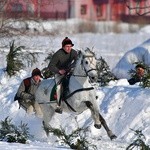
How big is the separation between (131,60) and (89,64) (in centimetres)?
982

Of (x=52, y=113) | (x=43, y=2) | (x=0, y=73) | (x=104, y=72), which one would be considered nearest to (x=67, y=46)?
(x=52, y=113)

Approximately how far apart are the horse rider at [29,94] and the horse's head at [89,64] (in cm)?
236

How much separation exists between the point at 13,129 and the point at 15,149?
109 inches

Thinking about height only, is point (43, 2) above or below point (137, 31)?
above

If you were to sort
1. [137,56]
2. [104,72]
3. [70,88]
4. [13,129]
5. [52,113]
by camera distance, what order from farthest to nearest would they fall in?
[137,56] < [104,72] < [52,113] < [70,88] < [13,129]

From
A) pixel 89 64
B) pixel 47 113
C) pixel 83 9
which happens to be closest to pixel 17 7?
pixel 47 113

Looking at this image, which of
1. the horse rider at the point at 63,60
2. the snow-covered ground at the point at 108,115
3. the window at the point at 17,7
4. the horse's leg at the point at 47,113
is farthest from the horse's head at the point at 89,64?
the window at the point at 17,7

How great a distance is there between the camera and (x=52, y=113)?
16.0 meters

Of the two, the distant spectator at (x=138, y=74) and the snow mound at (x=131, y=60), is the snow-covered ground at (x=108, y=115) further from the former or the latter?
the snow mound at (x=131, y=60)

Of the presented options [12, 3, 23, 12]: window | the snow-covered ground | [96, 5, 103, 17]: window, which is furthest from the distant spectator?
[96, 5, 103, 17]: window

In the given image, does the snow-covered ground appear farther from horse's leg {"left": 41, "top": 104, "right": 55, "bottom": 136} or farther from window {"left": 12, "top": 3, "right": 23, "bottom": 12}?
window {"left": 12, "top": 3, "right": 23, "bottom": 12}

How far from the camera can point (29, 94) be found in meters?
16.2

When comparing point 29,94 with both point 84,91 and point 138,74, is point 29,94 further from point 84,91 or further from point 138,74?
point 138,74

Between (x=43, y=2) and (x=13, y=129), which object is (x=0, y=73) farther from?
(x=13, y=129)
